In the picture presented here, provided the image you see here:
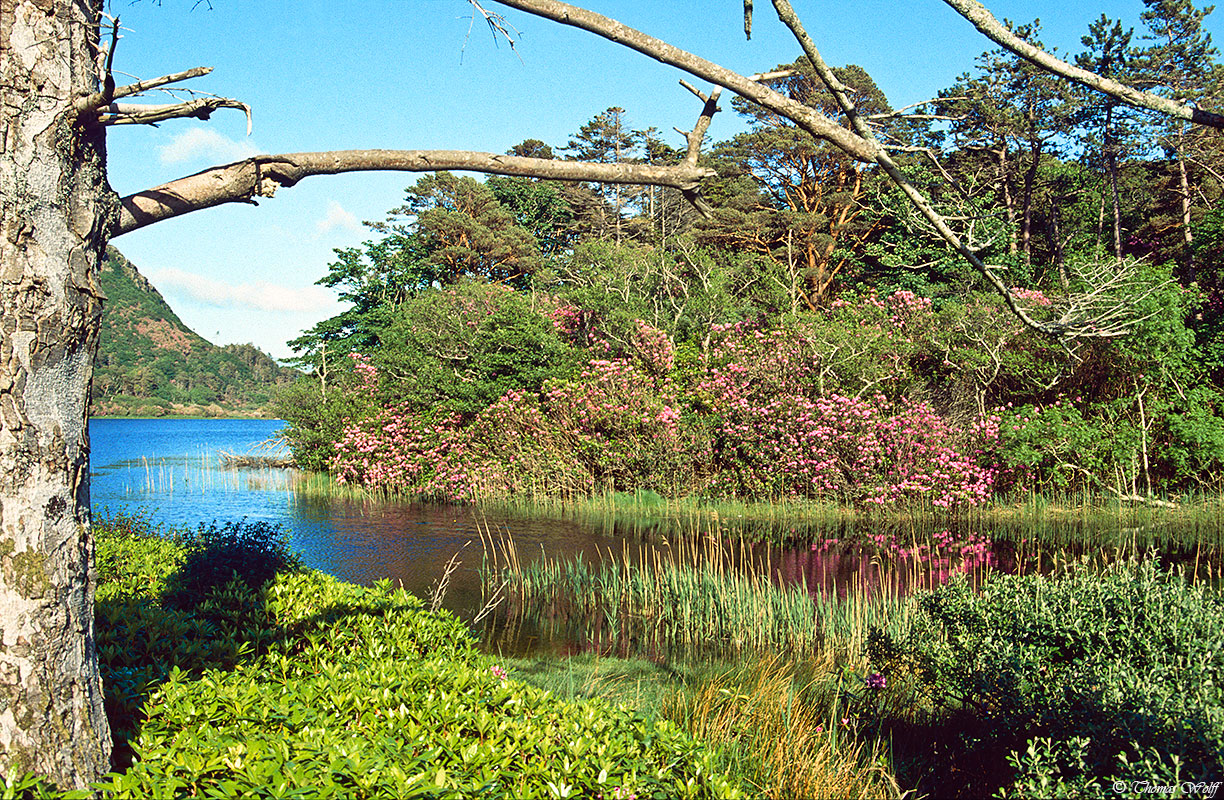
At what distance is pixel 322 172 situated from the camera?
110 inches

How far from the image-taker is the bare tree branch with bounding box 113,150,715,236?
8.57ft

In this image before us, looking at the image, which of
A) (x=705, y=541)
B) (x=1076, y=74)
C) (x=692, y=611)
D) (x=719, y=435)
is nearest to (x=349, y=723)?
(x=1076, y=74)

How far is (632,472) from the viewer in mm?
15648

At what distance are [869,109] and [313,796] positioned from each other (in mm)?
30959

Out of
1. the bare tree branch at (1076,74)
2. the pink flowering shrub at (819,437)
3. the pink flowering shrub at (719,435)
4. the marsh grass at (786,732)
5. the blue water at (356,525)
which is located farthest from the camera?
the pink flowering shrub at (719,435)

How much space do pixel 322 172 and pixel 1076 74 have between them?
245cm

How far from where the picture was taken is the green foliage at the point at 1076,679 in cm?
251

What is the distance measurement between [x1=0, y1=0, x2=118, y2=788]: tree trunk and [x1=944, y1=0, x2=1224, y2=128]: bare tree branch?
2697 mm

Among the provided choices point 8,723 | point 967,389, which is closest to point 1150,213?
point 967,389

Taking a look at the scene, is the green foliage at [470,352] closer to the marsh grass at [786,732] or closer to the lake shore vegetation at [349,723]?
the marsh grass at [786,732]

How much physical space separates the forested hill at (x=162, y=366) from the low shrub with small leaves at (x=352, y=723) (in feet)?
324

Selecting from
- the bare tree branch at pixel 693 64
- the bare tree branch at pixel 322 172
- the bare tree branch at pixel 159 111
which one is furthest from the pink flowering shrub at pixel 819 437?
the bare tree branch at pixel 159 111

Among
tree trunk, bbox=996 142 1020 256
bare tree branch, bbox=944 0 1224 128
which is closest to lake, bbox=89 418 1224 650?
bare tree branch, bbox=944 0 1224 128

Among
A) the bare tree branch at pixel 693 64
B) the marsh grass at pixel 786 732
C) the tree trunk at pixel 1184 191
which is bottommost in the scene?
the marsh grass at pixel 786 732
